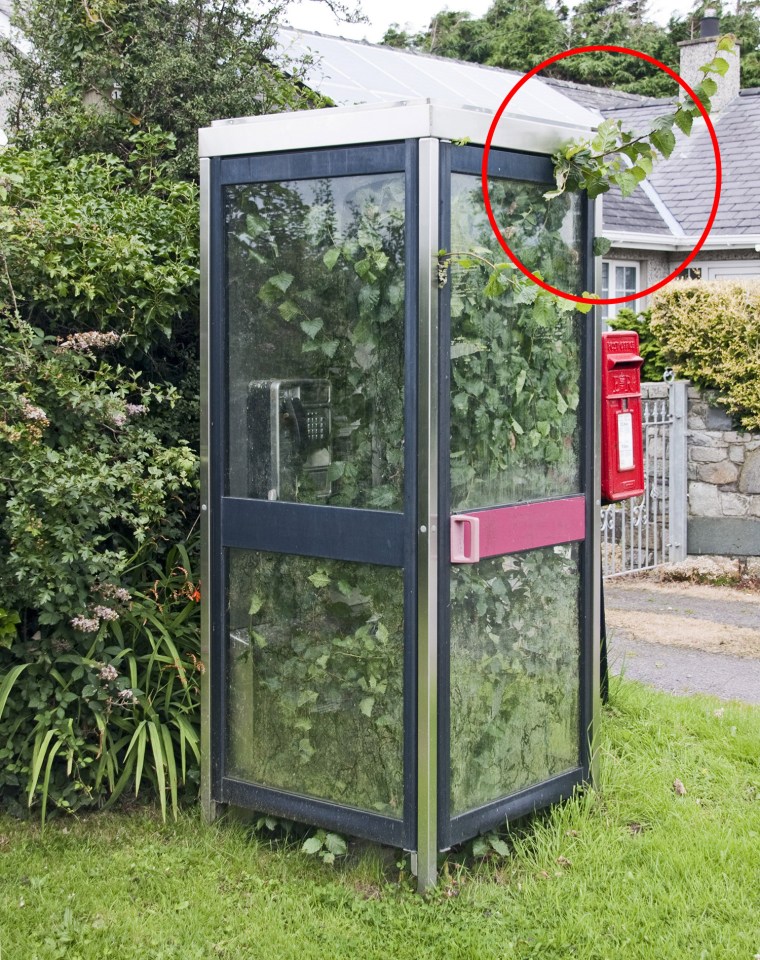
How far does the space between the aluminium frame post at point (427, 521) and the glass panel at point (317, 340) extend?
12 centimetres

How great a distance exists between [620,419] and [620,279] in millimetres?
11183

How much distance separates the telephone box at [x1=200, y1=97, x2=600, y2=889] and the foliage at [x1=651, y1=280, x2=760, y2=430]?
211 inches

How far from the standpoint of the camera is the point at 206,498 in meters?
4.33

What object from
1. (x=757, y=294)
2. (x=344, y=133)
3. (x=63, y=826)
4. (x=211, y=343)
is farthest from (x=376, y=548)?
(x=757, y=294)

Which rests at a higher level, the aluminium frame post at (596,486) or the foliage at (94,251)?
the foliage at (94,251)

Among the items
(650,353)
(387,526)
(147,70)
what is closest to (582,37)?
(650,353)

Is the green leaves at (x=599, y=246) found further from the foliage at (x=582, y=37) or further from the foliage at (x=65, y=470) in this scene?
the foliage at (x=582, y=37)

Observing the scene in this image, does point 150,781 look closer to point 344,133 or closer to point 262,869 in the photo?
point 262,869

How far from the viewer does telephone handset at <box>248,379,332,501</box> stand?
4051mm

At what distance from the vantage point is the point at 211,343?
429 cm

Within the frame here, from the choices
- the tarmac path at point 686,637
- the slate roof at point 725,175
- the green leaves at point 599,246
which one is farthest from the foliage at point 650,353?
the green leaves at point 599,246

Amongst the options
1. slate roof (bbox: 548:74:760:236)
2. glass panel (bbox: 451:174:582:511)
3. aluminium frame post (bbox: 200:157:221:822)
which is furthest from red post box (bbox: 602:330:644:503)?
slate roof (bbox: 548:74:760:236)

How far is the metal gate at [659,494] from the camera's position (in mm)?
9625

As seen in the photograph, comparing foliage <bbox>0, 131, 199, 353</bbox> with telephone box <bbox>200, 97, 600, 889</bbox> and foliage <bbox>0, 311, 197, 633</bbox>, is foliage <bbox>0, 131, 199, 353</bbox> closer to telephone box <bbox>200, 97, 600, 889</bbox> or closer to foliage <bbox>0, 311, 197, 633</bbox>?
foliage <bbox>0, 311, 197, 633</bbox>
